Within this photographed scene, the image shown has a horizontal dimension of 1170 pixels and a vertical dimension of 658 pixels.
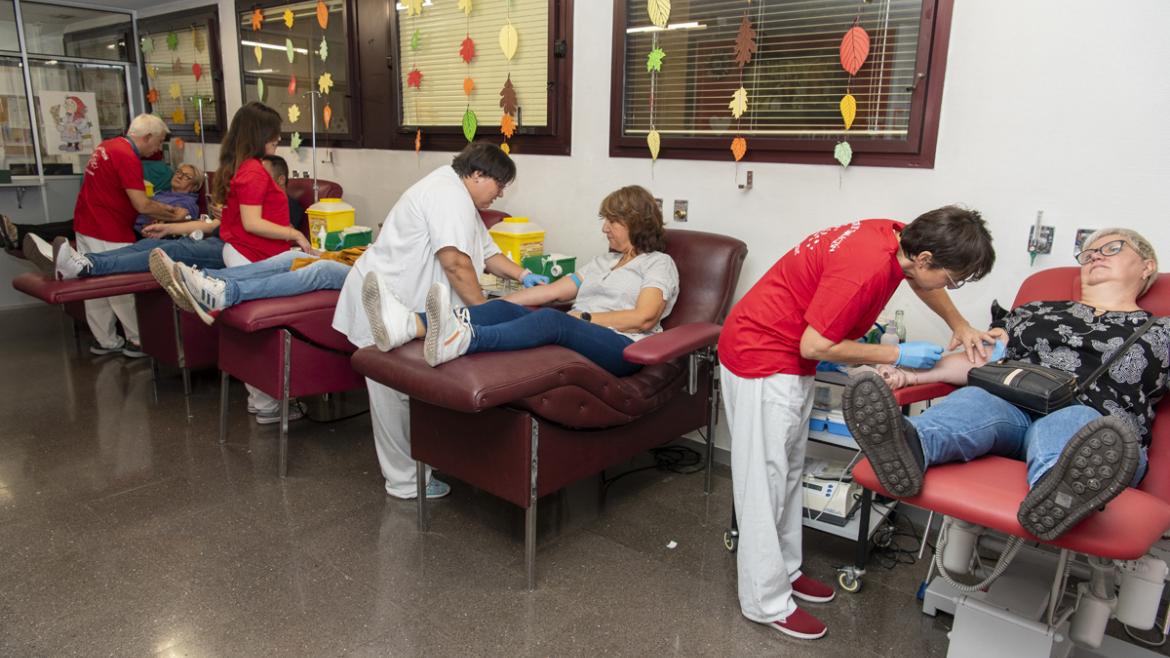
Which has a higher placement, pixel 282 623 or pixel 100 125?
pixel 100 125

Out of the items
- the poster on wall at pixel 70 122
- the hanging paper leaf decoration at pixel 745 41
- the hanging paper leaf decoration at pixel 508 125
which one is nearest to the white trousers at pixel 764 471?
the hanging paper leaf decoration at pixel 745 41

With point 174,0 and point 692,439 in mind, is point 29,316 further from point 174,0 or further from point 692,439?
point 692,439

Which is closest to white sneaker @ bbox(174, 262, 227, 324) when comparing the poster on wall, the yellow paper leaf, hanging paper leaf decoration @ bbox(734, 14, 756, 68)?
the yellow paper leaf

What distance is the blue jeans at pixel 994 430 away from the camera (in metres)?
1.67

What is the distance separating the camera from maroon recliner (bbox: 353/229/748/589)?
81.4 inches

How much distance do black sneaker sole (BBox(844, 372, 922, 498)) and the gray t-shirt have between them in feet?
4.14

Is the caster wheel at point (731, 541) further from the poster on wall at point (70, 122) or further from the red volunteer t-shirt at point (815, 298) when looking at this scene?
the poster on wall at point (70, 122)

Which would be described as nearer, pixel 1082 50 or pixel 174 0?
pixel 1082 50

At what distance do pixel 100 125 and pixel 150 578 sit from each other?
5.47 metres

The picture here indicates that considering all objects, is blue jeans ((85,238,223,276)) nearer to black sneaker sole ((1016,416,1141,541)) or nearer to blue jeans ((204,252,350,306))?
blue jeans ((204,252,350,306))

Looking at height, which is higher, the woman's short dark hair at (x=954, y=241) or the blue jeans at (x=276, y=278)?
the woman's short dark hair at (x=954, y=241)

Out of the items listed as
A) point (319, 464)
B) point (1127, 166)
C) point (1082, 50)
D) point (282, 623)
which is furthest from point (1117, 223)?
point (319, 464)

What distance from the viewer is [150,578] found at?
224 centimetres

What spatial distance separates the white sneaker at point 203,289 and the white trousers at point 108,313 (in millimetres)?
1670
